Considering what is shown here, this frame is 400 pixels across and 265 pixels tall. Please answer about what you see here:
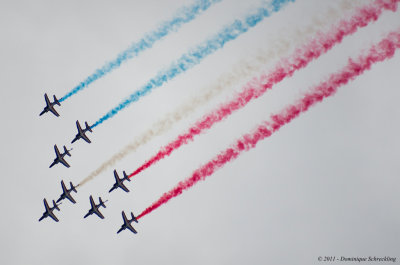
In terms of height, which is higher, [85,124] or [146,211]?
Result: [85,124]

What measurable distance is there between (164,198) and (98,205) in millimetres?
15278

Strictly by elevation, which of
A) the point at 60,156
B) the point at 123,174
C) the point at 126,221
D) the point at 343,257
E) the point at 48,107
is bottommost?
the point at 343,257

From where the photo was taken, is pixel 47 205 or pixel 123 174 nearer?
pixel 123 174

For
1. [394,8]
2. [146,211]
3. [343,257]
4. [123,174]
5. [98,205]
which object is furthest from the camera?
[343,257]

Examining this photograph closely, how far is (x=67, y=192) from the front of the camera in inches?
2046

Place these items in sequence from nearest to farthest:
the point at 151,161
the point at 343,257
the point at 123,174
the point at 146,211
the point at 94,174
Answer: the point at 151,161 → the point at 146,211 → the point at 94,174 → the point at 123,174 → the point at 343,257

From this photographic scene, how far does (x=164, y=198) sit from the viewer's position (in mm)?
37906

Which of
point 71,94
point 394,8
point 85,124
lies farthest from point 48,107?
point 394,8

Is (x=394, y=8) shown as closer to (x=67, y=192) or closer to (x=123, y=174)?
(x=123, y=174)

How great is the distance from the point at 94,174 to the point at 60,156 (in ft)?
27.9

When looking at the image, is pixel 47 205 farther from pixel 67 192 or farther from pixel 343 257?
pixel 343 257

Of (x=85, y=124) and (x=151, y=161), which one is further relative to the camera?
(x=85, y=124)

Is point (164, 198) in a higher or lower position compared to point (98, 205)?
lower

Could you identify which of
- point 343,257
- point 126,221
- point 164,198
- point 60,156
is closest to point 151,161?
point 164,198
